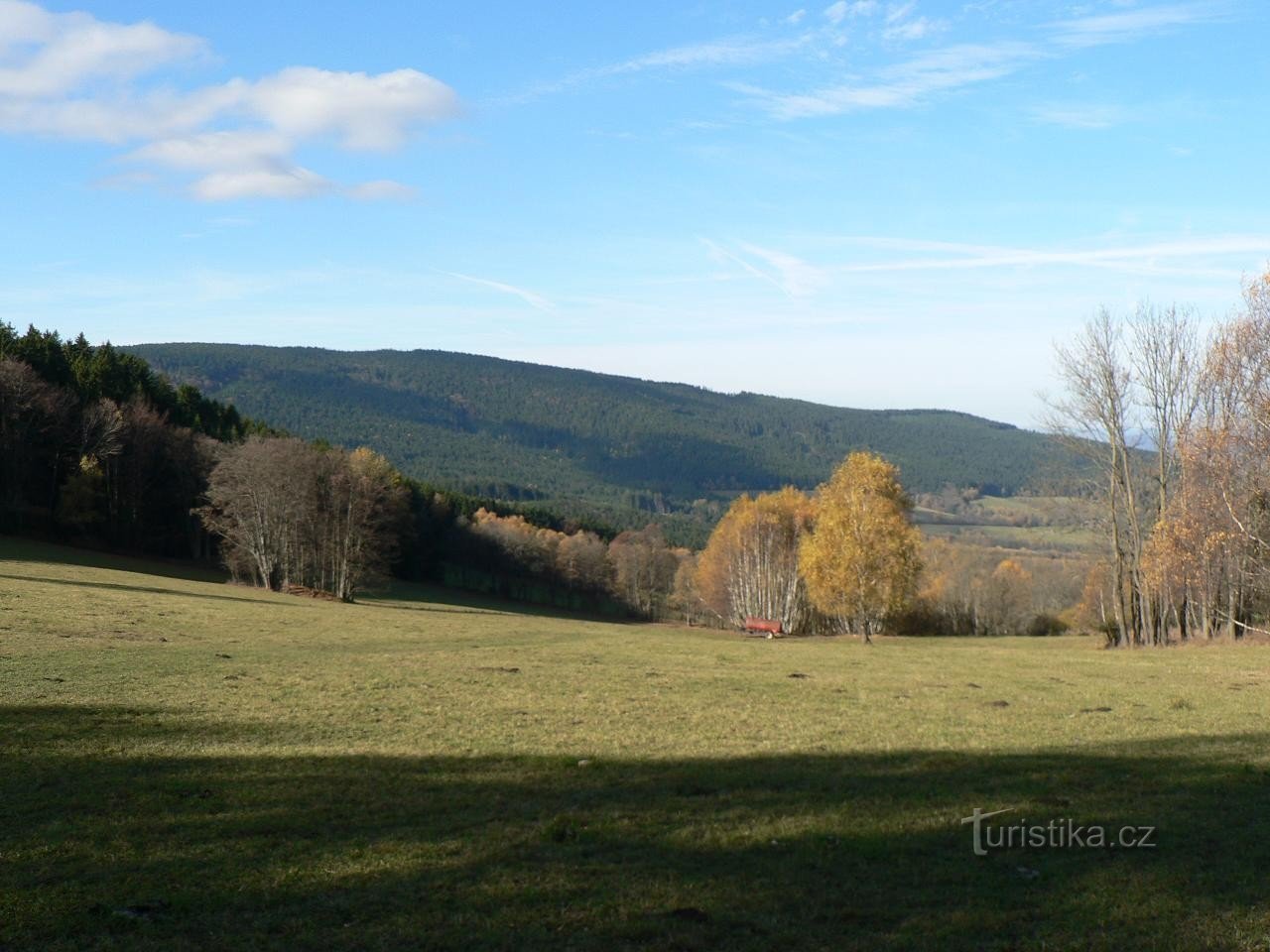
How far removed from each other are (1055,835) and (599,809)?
483cm

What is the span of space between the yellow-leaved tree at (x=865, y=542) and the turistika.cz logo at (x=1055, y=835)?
4299 cm

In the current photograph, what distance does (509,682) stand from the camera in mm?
23125

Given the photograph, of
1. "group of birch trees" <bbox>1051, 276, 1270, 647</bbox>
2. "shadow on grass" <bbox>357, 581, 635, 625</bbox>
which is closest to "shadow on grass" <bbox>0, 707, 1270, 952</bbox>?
"group of birch trees" <bbox>1051, 276, 1270, 647</bbox>

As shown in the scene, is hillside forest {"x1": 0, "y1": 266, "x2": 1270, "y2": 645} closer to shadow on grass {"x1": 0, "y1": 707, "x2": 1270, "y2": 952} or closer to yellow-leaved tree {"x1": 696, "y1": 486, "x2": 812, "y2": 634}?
yellow-leaved tree {"x1": 696, "y1": 486, "x2": 812, "y2": 634}

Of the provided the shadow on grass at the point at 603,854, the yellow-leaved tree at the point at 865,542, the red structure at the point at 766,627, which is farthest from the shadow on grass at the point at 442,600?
the shadow on grass at the point at 603,854

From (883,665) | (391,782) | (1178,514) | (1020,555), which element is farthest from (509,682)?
(1020,555)

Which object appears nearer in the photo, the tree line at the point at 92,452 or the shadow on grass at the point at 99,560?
the shadow on grass at the point at 99,560

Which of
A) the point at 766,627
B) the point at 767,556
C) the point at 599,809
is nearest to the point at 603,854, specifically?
the point at 599,809

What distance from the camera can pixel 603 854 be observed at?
9.20 meters

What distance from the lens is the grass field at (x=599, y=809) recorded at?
747cm

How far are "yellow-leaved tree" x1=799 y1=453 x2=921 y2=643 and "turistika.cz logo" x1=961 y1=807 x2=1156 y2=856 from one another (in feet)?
141

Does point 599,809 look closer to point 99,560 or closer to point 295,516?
point 295,516

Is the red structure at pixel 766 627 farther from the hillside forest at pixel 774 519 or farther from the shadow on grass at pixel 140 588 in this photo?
the shadow on grass at pixel 140 588

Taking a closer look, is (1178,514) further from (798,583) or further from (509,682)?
(798,583)
